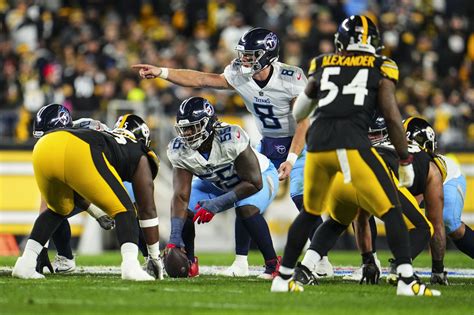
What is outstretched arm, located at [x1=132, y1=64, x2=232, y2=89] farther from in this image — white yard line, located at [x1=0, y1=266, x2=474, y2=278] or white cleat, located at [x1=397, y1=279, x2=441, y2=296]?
white cleat, located at [x1=397, y1=279, x2=441, y2=296]

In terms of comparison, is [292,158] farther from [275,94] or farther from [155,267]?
[155,267]

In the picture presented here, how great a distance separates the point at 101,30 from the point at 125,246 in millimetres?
11213

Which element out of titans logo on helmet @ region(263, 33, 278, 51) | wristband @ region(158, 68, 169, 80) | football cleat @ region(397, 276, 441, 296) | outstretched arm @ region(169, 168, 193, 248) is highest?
titans logo on helmet @ region(263, 33, 278, 51)

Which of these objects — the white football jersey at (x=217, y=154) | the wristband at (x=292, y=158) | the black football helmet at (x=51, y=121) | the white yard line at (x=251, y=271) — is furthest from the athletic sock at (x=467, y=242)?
the black football helmet at (x=51, y=121)

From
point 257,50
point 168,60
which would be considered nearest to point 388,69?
point 257,50

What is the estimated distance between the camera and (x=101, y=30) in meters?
18.7

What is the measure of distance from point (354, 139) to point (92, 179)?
6.43 feet

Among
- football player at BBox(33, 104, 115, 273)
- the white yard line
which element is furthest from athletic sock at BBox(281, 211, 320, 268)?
the white yard line

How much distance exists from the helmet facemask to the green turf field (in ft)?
3.70

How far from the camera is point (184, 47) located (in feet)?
58.6

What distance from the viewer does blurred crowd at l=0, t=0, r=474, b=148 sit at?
53.9 feet

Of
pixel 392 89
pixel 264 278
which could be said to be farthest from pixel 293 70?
pixel 392 89

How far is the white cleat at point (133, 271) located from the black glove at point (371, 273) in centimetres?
165

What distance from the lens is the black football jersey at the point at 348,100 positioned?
7.18 metres
